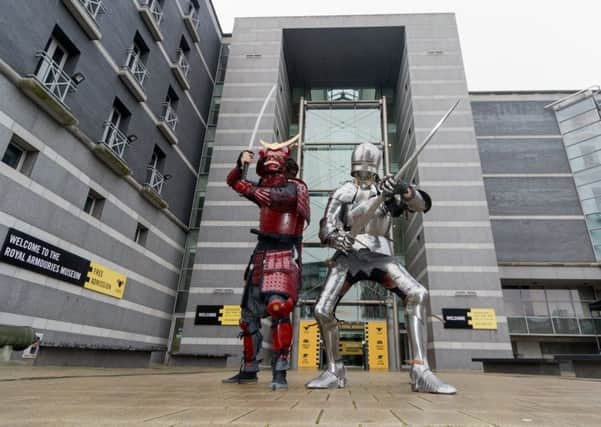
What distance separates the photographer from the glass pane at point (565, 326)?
1762 centimetres

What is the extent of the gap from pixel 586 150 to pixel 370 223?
79.8 feet

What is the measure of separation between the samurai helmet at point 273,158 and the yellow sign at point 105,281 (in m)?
8.04

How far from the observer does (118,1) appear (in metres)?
11.1

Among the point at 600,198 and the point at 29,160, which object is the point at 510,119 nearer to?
the point at 600,198

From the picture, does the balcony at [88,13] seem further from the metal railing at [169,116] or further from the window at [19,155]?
the metal railing at [169,116]

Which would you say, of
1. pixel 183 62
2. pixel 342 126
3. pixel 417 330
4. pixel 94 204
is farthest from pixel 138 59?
pixel 417 330

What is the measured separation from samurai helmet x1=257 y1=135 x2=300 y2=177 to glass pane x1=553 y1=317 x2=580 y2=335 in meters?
20.2

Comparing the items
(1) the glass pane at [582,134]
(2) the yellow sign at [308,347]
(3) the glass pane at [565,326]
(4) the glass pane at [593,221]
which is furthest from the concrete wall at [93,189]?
(1) the glass pane at [582,134]

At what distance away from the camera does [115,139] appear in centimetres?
1121

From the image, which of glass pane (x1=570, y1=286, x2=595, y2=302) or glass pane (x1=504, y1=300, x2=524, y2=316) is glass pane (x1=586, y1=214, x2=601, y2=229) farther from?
glass pane (x1=504, y1=300, x2=524, y2=316)

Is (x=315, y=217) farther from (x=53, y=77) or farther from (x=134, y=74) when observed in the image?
(x=53, y=77)

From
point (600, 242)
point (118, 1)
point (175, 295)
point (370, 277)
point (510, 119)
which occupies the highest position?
point (510, 119)

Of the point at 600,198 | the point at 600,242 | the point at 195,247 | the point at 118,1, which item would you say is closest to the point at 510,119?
the point at 600,198

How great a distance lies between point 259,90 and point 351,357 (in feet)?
48.3
